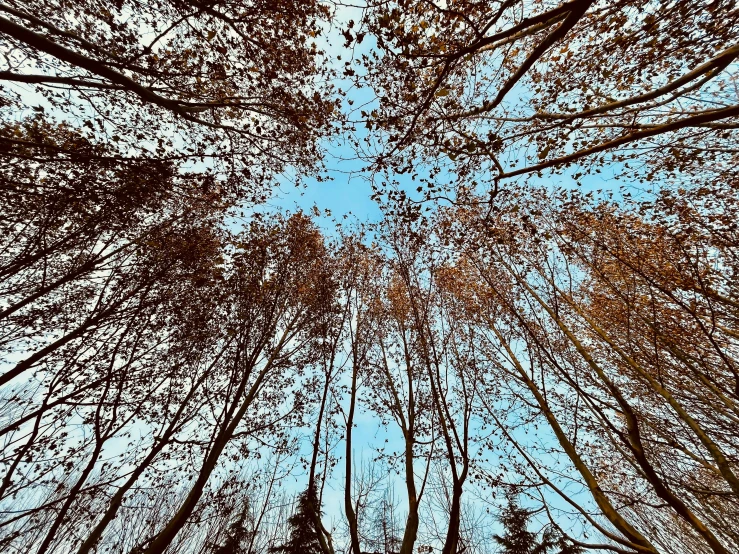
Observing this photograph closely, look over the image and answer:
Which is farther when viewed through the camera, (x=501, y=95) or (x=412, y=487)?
(x=412, y=487)

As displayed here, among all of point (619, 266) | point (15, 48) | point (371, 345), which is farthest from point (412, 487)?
point (15, 48)

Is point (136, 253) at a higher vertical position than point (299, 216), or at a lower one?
lower

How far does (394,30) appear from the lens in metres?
4.55

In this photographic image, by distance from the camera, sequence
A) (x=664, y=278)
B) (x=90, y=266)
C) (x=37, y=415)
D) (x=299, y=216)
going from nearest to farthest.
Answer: (x=37, y=415) < (x=90, y=266) < (x=664, y=278) < (x=299, y=216)

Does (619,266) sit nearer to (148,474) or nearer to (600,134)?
(600,134)

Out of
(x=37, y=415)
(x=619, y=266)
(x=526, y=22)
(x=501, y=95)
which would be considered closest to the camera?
(x=526, y=22)

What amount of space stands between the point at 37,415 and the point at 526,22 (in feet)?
30.4

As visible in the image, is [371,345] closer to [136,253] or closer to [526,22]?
[136,253]

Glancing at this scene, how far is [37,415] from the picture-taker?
5.84 meters

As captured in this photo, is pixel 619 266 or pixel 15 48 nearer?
pixel 15 48

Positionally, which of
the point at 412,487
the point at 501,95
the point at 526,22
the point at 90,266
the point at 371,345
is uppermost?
the point at 371,345

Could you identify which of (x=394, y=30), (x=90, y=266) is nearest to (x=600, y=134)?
(x=394, y=30)

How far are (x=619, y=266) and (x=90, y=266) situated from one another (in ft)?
37.4

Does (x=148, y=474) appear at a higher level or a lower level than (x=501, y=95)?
lower
